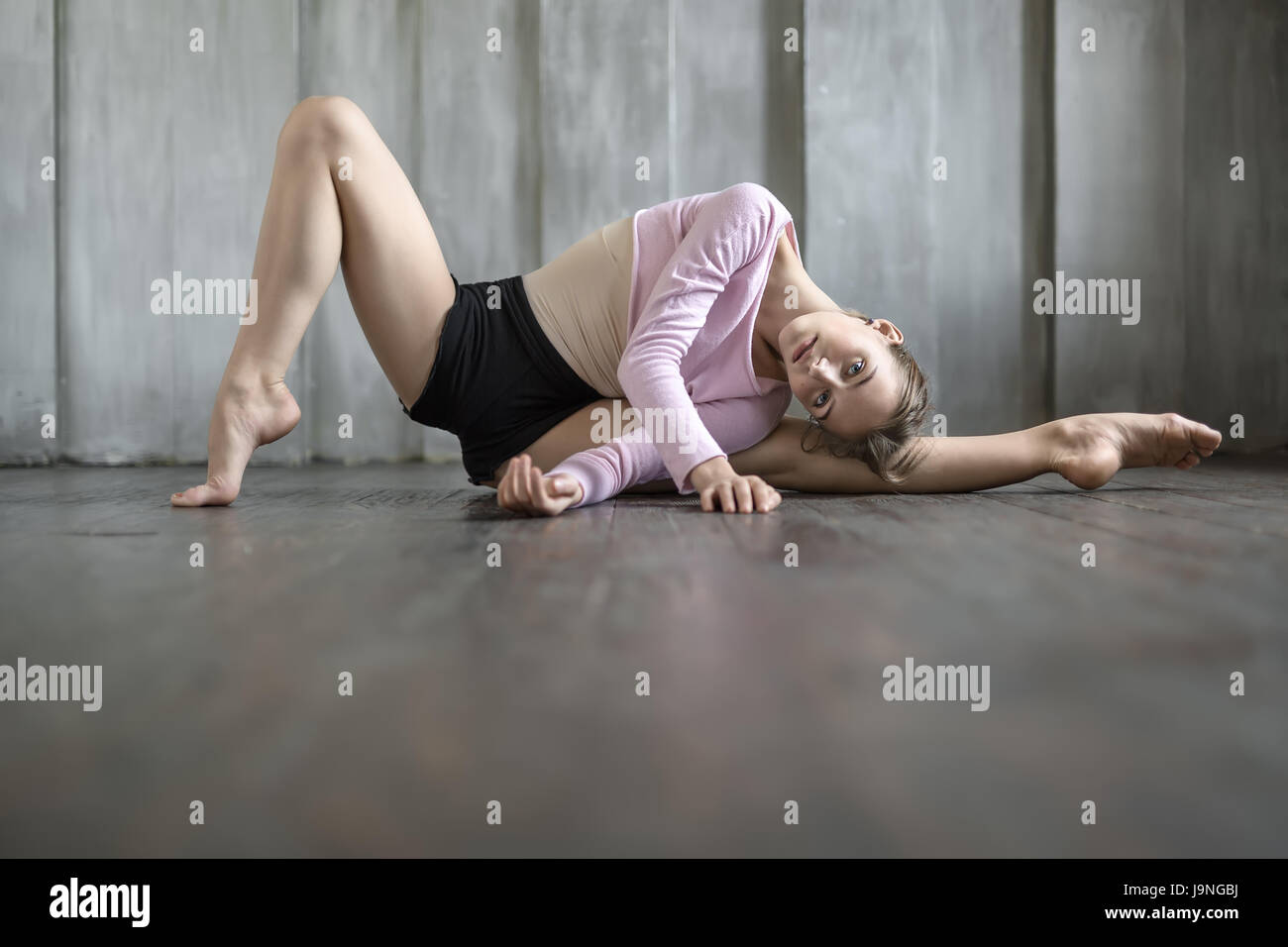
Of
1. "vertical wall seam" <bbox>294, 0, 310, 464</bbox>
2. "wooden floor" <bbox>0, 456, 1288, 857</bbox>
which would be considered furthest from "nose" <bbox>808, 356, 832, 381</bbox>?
"vertical wall seam" <bbox>294, 0, 310, 464</bbox>

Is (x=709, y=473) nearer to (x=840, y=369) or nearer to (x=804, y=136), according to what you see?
(x=840, y=369)

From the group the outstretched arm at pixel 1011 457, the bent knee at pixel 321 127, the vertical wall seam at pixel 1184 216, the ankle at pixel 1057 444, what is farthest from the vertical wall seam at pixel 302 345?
the vertical wall seam at pixel 1184 216

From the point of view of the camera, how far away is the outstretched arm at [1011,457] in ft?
4.82

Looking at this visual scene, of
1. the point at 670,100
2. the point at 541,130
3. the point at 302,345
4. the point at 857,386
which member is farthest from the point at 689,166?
the point at 857,386

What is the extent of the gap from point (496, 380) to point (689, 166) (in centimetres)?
161

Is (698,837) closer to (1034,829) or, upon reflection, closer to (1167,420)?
(1034,829)

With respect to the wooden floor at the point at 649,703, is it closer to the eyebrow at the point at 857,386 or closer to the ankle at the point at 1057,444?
the eyebrow at the point at 857,386

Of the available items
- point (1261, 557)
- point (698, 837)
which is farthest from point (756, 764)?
point (1261, 557)

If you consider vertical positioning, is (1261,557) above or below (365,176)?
below

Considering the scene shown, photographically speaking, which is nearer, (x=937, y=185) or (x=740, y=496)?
(x=740, y=496)

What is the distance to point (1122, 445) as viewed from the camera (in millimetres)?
1492

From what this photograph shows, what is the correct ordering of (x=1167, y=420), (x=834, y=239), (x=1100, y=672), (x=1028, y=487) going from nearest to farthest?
1. (x=1100, y=672)
2. (x=1167, y=420)
3. (x=1028, y=487)
4. (x=834, y=239)
